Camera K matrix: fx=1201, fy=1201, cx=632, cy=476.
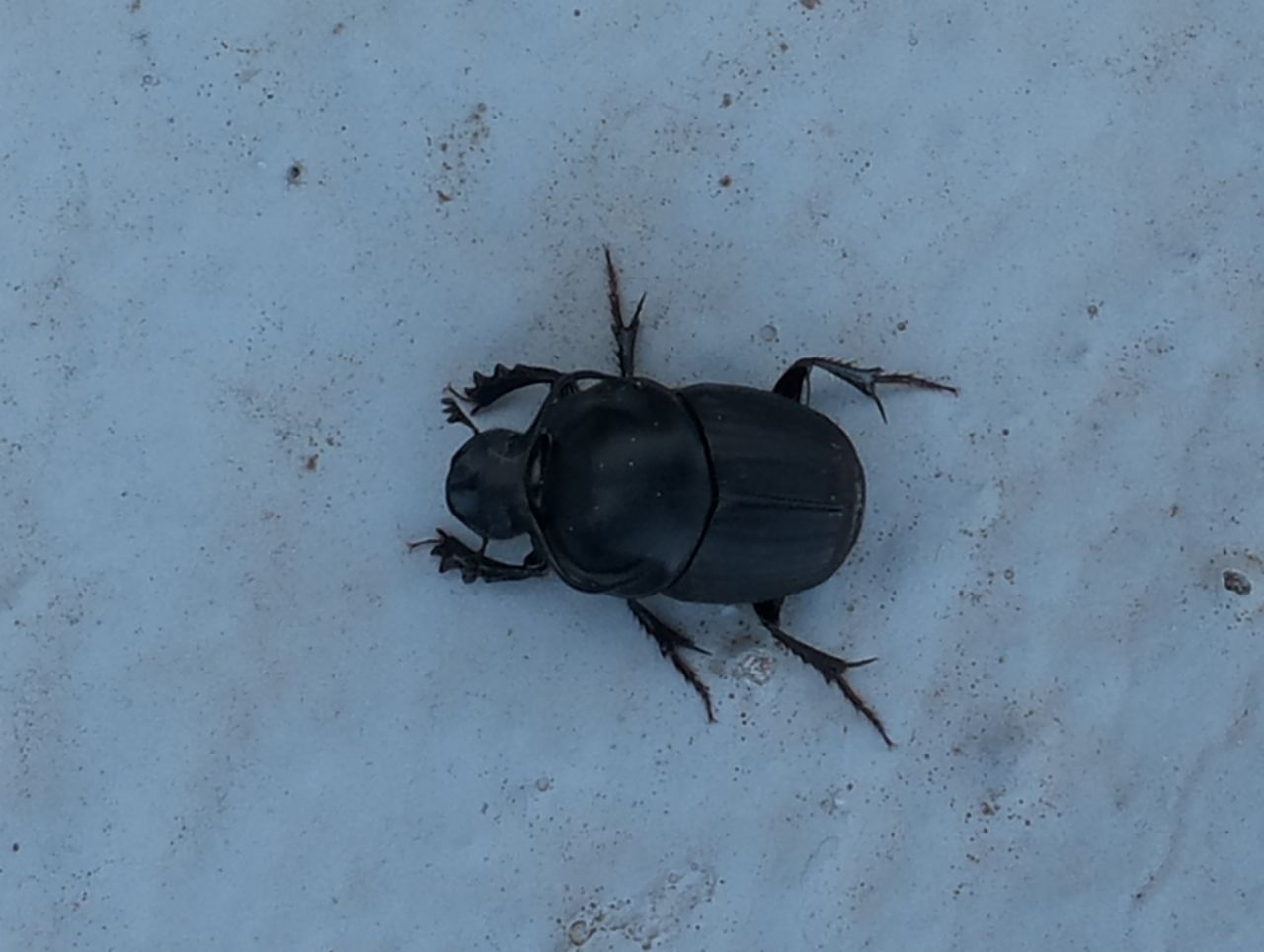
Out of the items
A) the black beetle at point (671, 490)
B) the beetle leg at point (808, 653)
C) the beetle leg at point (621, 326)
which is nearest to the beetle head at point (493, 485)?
the black beetle at point (671, 490)

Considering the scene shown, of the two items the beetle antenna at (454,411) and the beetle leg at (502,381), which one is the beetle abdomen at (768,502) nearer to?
the beetle leg at (502,381)

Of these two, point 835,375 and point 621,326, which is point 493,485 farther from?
point 835,375

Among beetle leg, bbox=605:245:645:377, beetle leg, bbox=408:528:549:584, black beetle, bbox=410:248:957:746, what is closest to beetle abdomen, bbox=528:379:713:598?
black beetle, bbox=410:248:957:746

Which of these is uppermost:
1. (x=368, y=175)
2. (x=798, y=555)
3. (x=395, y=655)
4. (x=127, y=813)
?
(x=368, y=175)

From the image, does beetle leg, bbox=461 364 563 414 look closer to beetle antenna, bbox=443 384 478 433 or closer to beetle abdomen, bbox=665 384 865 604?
beetle antenna, bbox=443 384 478 433

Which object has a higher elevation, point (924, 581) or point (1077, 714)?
point (924, 581)

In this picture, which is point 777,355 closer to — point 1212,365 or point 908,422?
point 908,422

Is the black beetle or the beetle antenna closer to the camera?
the black beetle

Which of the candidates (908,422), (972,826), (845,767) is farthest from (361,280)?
(972,826)
